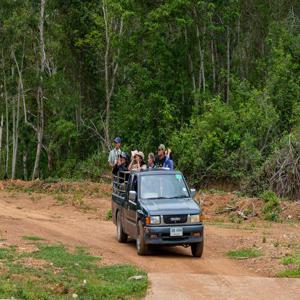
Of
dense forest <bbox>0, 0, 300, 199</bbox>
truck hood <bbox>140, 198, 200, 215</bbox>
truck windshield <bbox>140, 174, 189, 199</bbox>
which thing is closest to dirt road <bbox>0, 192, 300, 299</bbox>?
truck hood <bbox>140, 198, 200, 215</bbox>

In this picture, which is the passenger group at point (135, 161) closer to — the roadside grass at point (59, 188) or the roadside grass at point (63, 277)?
the roadside grass at point (63, 277)

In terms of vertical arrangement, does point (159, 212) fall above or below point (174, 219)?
above

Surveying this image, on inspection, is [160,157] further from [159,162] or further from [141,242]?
[141,242]

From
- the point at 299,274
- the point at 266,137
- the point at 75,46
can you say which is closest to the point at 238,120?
the point at 266,137

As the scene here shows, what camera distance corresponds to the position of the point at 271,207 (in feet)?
84.7

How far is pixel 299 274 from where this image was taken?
1468 centimetres

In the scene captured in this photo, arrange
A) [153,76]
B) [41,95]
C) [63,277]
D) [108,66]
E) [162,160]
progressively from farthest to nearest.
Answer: [108,66] < [41,95] < [153,76] < [162,160] < [63,277]

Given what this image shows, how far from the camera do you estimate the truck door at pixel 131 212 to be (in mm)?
18156

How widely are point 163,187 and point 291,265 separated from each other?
3950 mm

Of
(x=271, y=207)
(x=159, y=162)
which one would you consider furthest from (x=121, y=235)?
(x=271, y=207)

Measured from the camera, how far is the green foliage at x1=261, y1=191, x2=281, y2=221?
25367mm

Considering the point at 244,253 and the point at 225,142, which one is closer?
the point at 244,253

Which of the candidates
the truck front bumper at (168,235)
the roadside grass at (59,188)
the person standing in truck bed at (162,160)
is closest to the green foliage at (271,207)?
the person standing in truck bed at (162,160)

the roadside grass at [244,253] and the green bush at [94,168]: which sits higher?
the green bush at [94,168]
